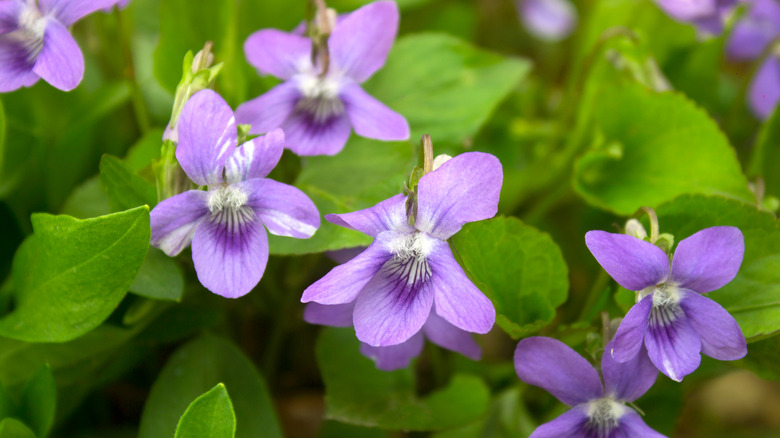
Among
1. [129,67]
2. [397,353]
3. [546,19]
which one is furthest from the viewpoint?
[546,19]

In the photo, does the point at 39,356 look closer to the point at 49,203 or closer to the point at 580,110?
the point at 49,203

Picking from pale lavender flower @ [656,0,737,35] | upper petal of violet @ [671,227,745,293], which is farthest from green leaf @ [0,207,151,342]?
pale lavender flower @ [656,0,737,35]

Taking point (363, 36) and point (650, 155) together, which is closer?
point (363, 36)

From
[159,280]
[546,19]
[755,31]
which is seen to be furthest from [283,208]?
[546,19]

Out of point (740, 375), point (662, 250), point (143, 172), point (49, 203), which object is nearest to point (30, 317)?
point (143, 172)

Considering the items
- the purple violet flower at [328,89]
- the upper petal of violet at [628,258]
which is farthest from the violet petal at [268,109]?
the upper petal of violet at [628,258]

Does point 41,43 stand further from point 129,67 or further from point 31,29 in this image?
point 129,67
